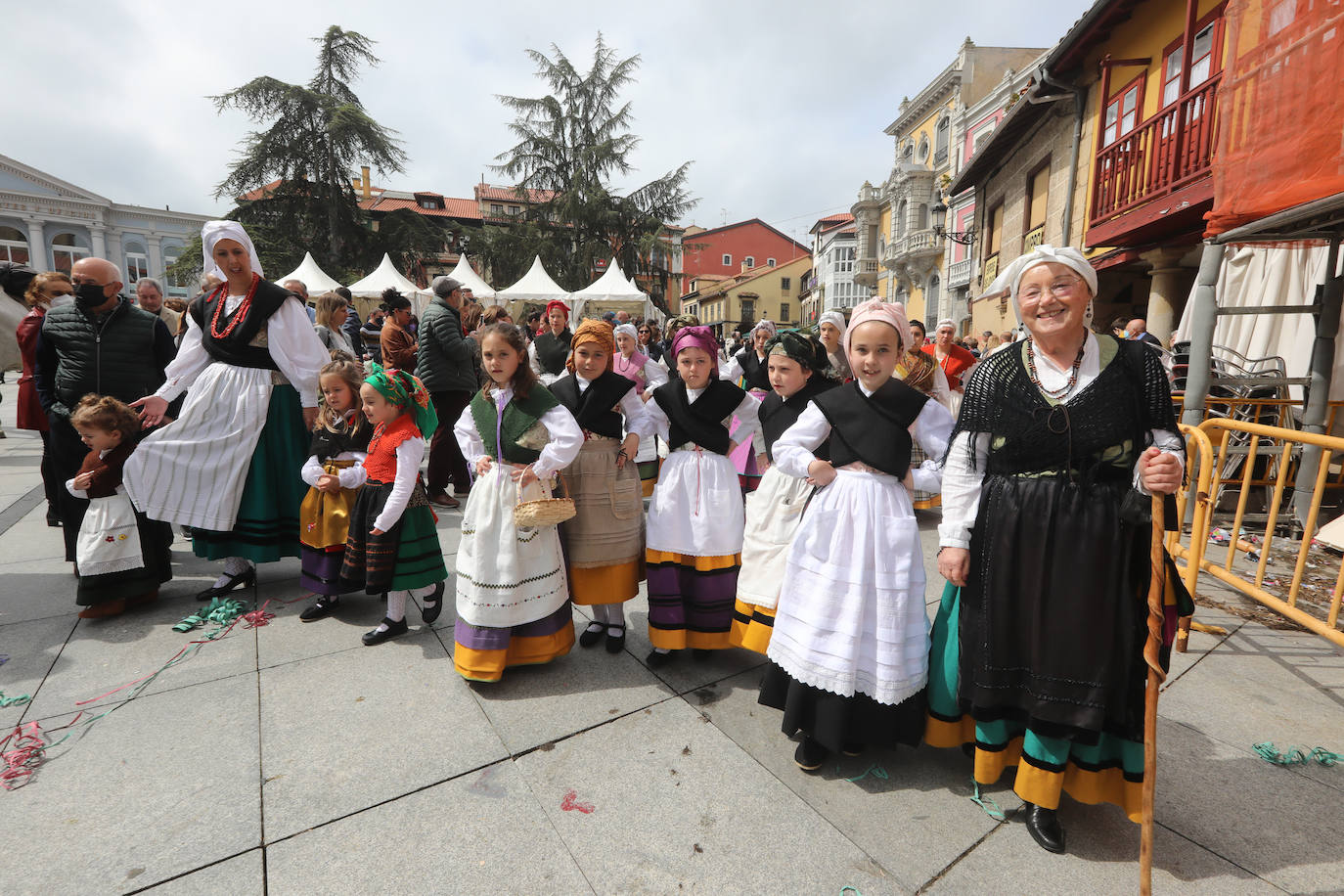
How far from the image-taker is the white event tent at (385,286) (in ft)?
53.1

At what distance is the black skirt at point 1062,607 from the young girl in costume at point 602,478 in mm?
1775

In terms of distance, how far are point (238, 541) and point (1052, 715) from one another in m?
4.49

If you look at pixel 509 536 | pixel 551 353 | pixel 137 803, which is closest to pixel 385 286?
pixel 551 353

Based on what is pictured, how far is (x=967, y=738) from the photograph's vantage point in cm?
→ 235

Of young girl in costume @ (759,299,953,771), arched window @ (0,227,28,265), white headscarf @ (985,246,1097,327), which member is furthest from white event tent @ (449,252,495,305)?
arched window @ (0,227,28,265)

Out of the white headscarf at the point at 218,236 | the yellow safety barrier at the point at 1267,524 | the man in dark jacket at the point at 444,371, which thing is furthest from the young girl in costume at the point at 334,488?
the yellow safety barrier at the point at 1267,524

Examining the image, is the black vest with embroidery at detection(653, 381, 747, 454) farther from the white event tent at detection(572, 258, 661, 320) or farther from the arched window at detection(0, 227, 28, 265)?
the arched window at detection(0, 227, 28, 265)

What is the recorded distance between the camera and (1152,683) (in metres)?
1.73

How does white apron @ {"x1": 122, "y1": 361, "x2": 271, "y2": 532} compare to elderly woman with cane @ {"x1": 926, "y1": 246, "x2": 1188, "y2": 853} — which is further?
white apron @ {"x1": 122, "y1": 361, "x2": 271, "y2": 532}

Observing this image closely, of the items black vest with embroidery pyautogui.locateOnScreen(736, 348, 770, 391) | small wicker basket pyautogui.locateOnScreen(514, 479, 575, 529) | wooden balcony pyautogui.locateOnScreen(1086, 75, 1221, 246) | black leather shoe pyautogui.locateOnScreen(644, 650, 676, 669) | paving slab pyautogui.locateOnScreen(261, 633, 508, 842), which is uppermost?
wooden balcony pyautogui.locateOnScreen(1086, 75, 1221, 246)

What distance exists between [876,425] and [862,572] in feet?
1.92

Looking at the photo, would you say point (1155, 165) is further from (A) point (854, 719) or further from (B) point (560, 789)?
(B) point (560, 789)

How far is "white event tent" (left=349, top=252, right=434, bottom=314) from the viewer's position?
16188 millimetres

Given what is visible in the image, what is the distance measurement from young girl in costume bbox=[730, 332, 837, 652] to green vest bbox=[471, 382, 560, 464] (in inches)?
44.3
